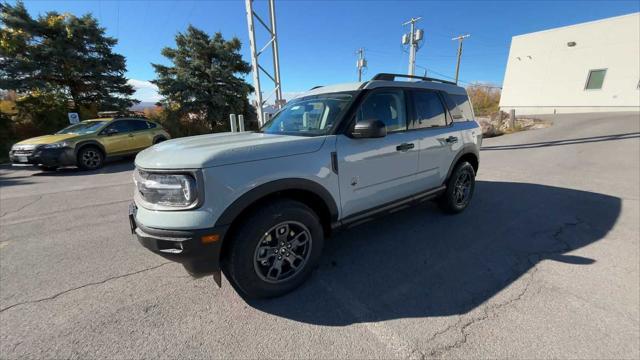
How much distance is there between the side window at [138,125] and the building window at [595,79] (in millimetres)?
32129

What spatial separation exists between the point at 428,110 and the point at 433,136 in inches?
14.0

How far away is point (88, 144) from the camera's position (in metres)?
→ 7.97

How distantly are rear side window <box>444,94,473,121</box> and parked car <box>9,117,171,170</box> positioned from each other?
9.60 meters

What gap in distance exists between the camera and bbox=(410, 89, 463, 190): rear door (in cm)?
334

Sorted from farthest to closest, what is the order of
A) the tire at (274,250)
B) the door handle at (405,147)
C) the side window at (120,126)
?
the side window at (120,126)
the door handle at (405,147)
the tire at (274,250)

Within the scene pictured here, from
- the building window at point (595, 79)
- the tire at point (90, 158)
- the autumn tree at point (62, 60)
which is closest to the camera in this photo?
the tire at point (90, 158)

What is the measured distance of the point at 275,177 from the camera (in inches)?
85.7

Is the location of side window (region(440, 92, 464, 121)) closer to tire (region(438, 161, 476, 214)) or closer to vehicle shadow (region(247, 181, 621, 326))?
tire (region(438, 161, 476, 214))

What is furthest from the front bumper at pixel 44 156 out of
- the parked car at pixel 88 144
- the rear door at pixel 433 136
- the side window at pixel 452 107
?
the side window at pixel 452 107

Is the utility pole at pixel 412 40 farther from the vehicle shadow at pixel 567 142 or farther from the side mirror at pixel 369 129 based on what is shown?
the side mirror at pixel 369 129

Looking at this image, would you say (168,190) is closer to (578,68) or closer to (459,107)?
(459,107)

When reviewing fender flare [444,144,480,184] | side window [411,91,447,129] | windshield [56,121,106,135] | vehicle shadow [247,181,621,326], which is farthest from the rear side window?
windshield [56,121,106,135]

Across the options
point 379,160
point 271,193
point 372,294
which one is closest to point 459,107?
point 379,160

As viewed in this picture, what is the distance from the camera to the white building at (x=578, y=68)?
2050cm
